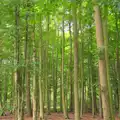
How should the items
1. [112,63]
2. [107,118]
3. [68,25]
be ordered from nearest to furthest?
[107,118], [68,25], [112,63]

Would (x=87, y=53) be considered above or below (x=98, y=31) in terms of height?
above

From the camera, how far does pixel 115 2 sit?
190 centimetres

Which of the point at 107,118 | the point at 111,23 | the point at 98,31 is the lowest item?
the point at 107,118

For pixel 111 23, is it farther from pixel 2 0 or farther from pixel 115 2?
pixel 115 2

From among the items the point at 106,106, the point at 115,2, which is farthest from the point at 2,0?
the point at 115,2

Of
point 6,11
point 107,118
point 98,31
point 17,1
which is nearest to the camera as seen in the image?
point 107,118

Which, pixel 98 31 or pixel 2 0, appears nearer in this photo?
pixel 98 31

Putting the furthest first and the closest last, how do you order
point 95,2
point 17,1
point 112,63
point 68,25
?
point 112,63 → point 68,25 → point 17,1 → point 95,2

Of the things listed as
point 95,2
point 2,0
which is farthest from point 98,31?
point 2,0

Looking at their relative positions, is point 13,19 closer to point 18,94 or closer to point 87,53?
point 18,94

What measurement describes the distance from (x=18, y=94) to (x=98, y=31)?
14.3 feet

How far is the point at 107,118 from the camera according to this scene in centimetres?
378

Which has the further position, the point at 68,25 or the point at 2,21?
the point at 68,25

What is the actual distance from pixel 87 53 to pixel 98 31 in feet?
41.9
